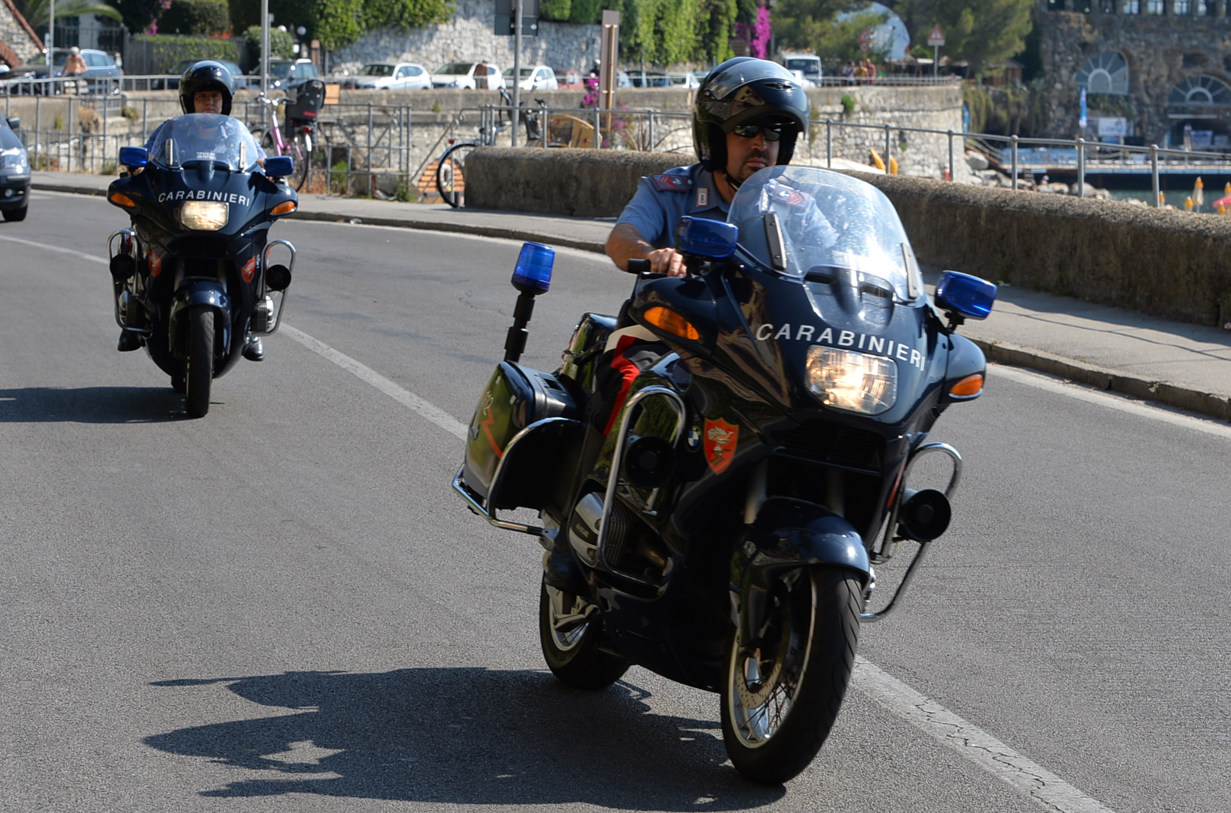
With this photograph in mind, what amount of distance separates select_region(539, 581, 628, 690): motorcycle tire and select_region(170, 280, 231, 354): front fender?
179 inches

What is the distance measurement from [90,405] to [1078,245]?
9.24 metres

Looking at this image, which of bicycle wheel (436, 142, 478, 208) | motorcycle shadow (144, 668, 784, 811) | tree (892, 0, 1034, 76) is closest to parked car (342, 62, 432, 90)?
bicycle wheel (436, 142, 478, 208)

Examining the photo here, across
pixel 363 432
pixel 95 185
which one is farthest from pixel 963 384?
pixel 95 185

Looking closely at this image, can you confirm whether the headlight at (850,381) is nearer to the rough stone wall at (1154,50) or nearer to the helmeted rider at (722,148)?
the helmeted rider at (722,148)

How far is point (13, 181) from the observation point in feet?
73.9

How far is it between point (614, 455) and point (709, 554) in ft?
1.20

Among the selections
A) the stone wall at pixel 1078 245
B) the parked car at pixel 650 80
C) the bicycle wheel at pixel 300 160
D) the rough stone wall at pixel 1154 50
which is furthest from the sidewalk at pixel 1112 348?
the rough stone wall at pixel 1154 50

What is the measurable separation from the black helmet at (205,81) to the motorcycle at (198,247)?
1.06 ft

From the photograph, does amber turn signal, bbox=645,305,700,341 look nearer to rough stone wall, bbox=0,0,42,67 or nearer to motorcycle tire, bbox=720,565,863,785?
motorcycle tire, bbox=720,565,863,785

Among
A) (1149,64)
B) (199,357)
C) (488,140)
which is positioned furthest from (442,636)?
(1149,64)

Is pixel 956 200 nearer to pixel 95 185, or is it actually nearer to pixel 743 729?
A: pixel 743 729

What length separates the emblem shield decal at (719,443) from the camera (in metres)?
4.09

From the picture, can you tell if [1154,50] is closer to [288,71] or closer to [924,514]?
[288,71]

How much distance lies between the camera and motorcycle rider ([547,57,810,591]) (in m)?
5.11
